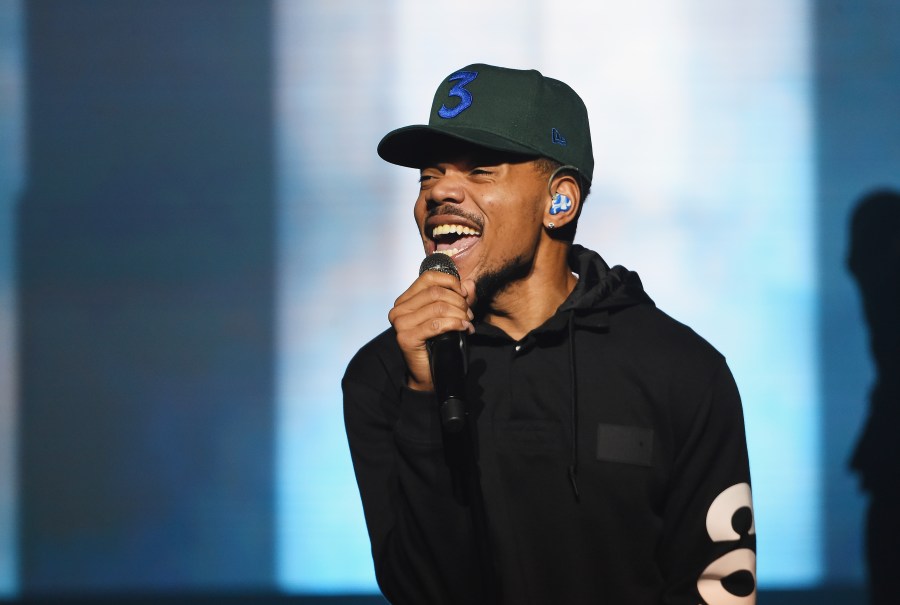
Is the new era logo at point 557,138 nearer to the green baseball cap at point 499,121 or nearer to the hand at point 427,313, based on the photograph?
the green baseball cap at point 499,121

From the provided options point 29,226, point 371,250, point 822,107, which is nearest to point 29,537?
point 29,226

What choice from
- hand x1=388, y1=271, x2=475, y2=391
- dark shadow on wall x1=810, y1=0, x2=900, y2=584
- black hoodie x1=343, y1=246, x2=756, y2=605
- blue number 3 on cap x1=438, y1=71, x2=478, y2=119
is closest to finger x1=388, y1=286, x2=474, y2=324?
hand x1=388, y1=271, x2=475, y2=391

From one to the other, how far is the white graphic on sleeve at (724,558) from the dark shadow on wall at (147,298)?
1.59 meters

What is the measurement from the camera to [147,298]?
2.87 m

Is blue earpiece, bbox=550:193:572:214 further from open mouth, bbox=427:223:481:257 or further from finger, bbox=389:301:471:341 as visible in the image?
finger, bbox=389:301:471:341

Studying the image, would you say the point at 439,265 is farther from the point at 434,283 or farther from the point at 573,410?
the point at 573,410

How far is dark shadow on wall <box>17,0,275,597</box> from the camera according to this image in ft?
9.14

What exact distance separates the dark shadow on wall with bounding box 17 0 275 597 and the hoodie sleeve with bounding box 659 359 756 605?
5.06 feet

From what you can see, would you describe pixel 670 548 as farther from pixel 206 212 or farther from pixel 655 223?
pixel 206 212

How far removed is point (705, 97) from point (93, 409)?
189 cm

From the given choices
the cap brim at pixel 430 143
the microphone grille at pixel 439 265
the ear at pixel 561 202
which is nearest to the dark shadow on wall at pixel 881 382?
the ear at pixel 561 202

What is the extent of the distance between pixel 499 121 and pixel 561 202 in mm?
165

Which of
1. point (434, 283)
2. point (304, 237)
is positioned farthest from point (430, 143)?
point (304, 237)

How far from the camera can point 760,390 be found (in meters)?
2.65
